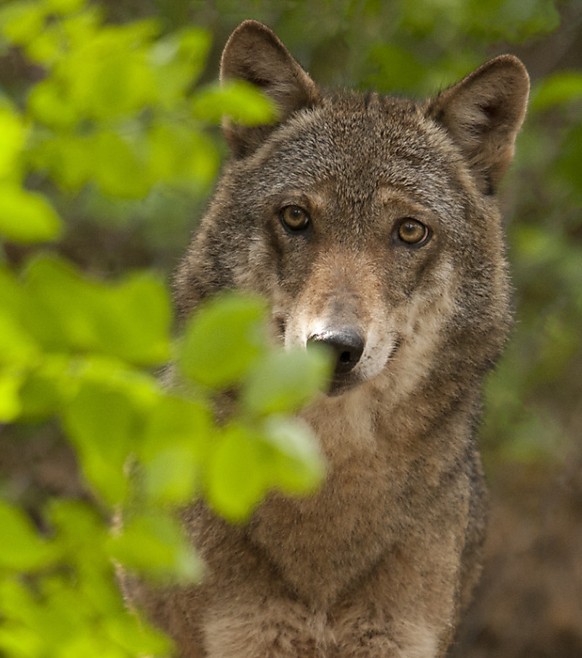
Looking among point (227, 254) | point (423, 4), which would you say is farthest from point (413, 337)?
point (423, 4)

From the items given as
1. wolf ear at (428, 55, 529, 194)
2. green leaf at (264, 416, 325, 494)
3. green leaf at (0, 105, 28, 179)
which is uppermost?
green leaf at (0, 105, 28, 179)

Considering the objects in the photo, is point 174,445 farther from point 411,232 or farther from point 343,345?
point 411,232

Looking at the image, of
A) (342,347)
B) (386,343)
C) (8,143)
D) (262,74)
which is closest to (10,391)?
(8,143)

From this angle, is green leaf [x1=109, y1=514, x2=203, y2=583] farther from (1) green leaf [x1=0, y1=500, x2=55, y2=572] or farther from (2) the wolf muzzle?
(2) the wolf muzzle

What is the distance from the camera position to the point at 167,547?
5.20 ft

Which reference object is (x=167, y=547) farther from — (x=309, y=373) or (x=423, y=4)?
(x=423, y=4)

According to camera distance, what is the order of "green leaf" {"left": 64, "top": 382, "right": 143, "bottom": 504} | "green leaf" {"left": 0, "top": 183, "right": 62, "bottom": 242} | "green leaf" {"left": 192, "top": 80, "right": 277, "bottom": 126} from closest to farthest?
"green leaf" {"left": 64, "top": 382, "right": 143, "bottom": 504}, "green leaf" {"left": 0, "top": 183, "right": 62, "bottom": 242}, "green leaf" {"left": 192, "top": 80, "right": 277, "bottom": 126}

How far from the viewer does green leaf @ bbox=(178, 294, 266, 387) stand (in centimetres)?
146

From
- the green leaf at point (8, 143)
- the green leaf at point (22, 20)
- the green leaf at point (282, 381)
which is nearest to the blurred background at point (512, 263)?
the green leaf at point (22, 20)

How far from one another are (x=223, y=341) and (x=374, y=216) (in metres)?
2.74

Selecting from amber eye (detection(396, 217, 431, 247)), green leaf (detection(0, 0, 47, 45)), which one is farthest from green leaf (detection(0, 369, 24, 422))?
amber eye (detection(396, 217, 431, 247))

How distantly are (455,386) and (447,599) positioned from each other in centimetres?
88

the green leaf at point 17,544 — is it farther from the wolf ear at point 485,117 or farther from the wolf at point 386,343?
the wolf ear at point 485,117

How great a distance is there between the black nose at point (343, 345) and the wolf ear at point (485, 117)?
151 cm
